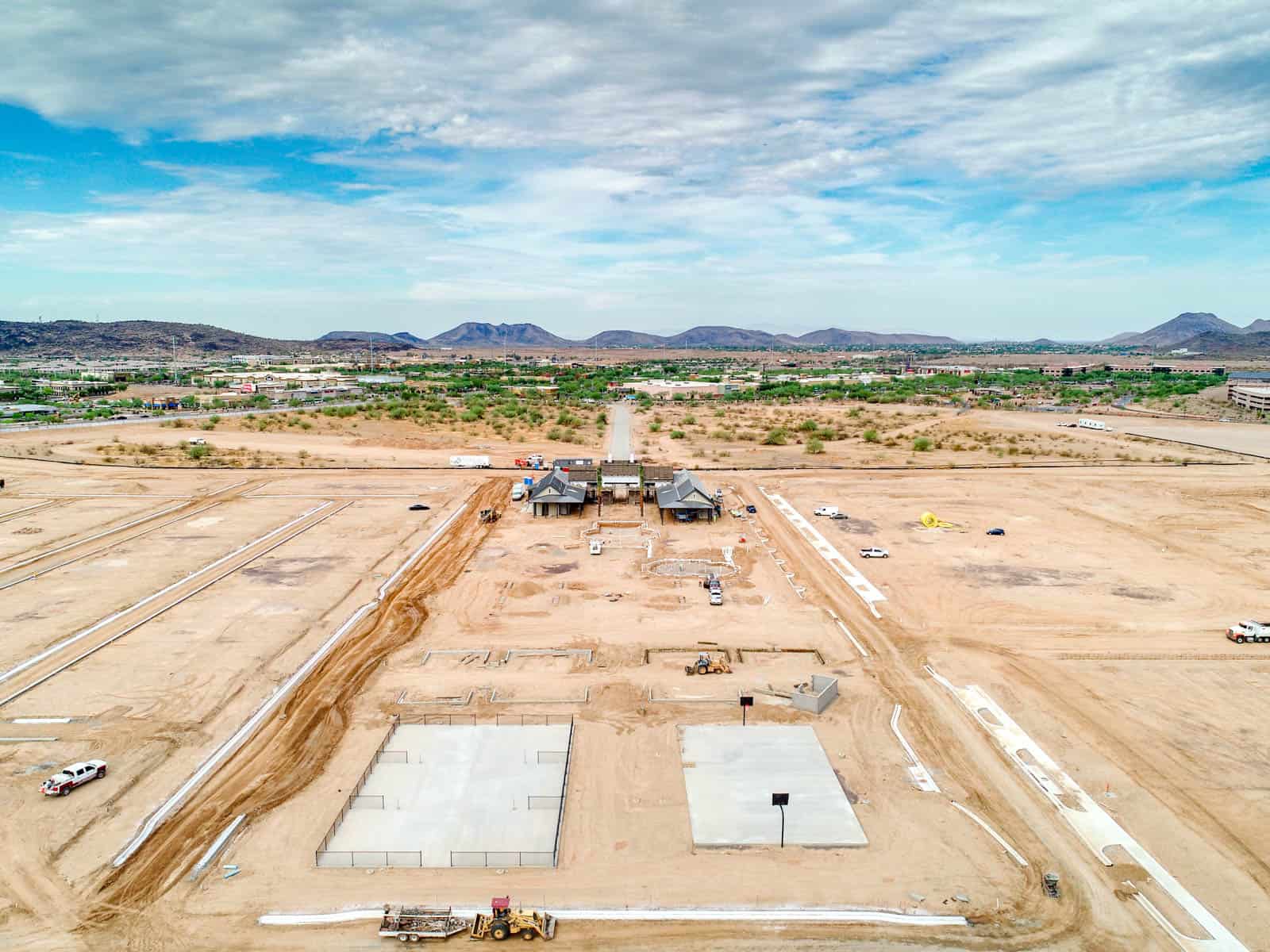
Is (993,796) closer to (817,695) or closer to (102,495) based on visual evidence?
(817,695)

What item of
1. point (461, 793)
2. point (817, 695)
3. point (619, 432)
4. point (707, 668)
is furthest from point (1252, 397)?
point (461, 793)

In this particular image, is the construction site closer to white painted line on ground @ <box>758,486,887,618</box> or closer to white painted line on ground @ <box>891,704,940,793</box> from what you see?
white painted line on ground @ <box>891,704,940,793</box>

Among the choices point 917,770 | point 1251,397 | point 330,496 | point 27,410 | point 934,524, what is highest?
point 1251,397

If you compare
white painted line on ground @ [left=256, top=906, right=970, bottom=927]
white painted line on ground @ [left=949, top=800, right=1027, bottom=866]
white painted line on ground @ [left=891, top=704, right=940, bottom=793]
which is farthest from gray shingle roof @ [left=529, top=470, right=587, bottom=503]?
white painted line on ground @ [left=256, top=906, right=970, bottom=927]

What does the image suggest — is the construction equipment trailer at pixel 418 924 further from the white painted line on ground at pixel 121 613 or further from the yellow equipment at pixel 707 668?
the white painted line on ground at pixel 121 613

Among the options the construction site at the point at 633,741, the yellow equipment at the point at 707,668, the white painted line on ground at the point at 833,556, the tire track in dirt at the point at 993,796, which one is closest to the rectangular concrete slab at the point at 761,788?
the construction site at the point at 633,741

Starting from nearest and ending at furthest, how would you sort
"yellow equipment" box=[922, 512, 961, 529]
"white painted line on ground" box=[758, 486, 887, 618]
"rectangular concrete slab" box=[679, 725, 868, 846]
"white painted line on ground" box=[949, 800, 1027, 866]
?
1. "white painted line on ground" box=[949, 800, 1027, 866]
2. "rectangular concrete slab" box=[679, 725, 868, 846]
3. "white painted line on ground" box=[758, 486, 887, 618]
4. "yellow equipment" box=[922, 512, 961, 529]

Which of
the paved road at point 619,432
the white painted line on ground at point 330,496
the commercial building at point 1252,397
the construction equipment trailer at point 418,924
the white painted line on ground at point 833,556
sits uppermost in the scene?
the commercial building at point 1252,397
